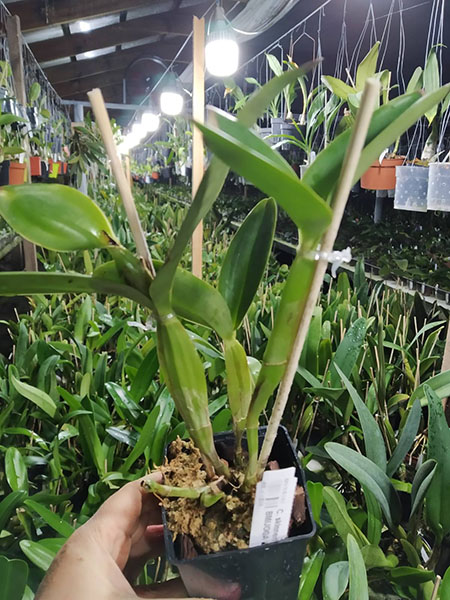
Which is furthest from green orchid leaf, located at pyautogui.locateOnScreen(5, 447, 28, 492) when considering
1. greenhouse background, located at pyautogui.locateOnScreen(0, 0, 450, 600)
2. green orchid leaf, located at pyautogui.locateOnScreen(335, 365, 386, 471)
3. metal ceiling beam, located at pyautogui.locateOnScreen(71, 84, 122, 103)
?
metal ceiling beam, located at pyautogui.locateOnScreen(71, 84, 122, 103)

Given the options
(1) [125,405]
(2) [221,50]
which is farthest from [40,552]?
(2) [221,50]

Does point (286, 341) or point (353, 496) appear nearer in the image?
point (286, 341)

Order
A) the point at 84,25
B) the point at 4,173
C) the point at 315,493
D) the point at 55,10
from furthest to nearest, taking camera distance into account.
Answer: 1. the point at 84,25
2. the point at 55,10
3. the point at 4,173
4. the point at 315,493

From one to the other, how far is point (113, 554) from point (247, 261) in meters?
0.32

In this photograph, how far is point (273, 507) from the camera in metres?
0.38

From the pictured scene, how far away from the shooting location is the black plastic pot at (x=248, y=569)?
0.39 metres

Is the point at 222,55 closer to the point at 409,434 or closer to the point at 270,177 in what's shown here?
the point at 409,434

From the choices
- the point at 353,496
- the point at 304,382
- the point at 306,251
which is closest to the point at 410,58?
the point at 304,382

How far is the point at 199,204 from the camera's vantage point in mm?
302

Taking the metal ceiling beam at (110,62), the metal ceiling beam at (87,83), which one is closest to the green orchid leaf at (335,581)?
the metal ceiling beam at (110,62)

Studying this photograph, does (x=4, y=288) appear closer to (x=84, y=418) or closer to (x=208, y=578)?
(x=208, y=578)

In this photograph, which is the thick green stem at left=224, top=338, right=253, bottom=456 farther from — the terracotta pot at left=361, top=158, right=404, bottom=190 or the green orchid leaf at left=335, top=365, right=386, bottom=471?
the terracotta pot at left=361, top=158, right=404, bottom=190

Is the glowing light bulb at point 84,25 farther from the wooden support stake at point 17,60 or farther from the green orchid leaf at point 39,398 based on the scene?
the green orchid leaf at point 39,398

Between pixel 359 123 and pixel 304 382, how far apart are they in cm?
75
